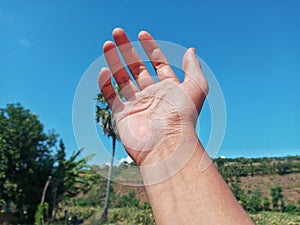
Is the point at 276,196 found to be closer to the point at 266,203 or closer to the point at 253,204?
the point at 266,203

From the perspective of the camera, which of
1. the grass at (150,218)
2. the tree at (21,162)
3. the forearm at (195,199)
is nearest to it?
the forearm at (195,199)

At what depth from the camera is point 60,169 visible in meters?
14.1

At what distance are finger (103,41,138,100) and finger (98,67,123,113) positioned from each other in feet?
0.15

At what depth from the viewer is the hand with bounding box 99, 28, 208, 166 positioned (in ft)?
2.97

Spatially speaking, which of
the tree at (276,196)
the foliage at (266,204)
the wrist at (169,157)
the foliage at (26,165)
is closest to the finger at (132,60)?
the wrist at (169,157)

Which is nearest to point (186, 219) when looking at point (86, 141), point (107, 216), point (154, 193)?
point (154, 193)

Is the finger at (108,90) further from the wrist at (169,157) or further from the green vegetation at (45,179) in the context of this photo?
the green vegetation at (45,179)

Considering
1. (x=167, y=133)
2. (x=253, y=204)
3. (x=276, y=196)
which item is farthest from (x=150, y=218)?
(x=167, y=133)

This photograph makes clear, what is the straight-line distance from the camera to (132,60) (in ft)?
3.69

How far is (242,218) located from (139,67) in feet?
2.09

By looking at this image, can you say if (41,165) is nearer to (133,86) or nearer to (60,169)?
(60,169)

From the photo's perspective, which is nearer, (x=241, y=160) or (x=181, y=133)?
(x=181, y=133)

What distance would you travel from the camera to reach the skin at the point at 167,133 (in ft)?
2.44

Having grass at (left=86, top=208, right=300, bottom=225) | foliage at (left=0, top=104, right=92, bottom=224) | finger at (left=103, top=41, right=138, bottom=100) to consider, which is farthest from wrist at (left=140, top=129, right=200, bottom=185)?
foliage at (left=0, top=104, right=92, bottom=224)
